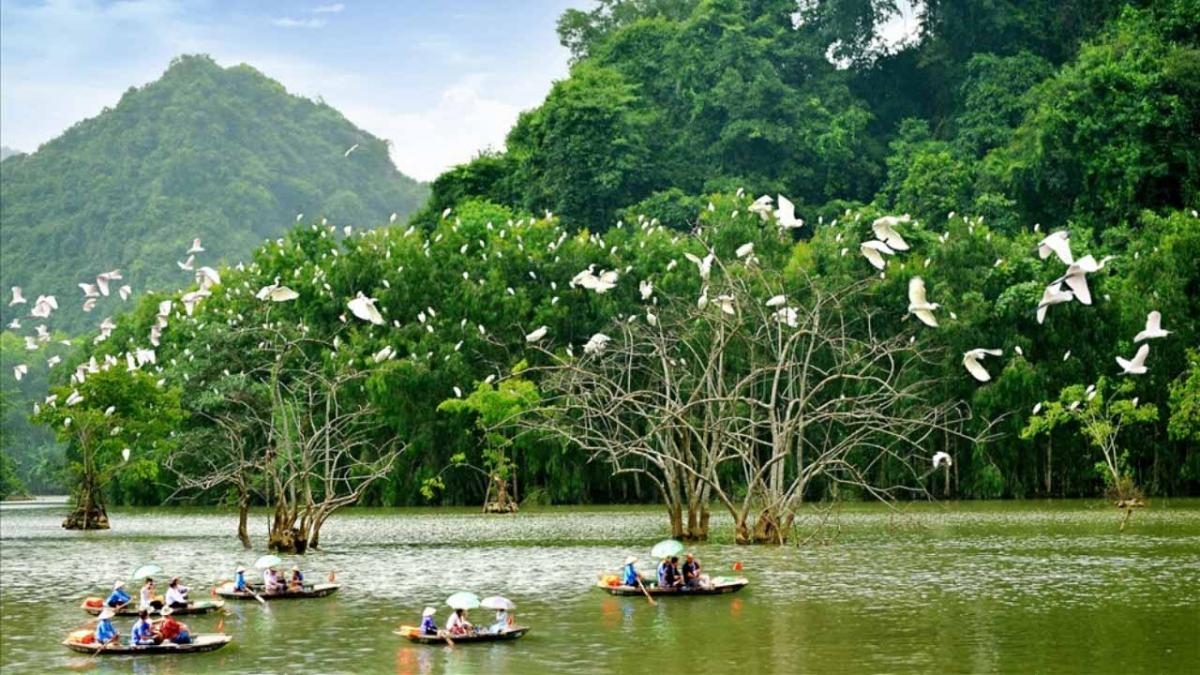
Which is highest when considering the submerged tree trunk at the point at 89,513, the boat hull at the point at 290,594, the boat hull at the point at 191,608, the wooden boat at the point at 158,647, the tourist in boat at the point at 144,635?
the submerged tree trunk at the point at 89,513

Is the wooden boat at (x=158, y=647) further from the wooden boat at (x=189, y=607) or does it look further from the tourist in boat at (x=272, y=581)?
Result: the tourist in boat at (x=272, y=581)

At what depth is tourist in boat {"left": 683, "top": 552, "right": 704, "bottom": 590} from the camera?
19719 mm

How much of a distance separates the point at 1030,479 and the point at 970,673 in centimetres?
2748

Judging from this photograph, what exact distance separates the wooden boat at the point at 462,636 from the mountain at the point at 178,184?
75666mm

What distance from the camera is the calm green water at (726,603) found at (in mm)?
14945

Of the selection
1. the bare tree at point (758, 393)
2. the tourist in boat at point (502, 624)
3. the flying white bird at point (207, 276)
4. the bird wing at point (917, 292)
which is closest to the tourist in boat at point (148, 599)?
the tourist in boat at point (502, 624)

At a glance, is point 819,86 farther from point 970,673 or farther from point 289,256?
point 970,673

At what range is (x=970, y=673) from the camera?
1361 cm

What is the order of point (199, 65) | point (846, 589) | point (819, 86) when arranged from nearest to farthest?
1. point (846, 589)
2. point (819, 86)
3. point (199, 65)

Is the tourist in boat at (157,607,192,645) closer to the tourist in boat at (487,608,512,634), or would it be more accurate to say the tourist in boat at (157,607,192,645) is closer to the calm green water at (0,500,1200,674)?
the calm green water at (0,500,1200,674)

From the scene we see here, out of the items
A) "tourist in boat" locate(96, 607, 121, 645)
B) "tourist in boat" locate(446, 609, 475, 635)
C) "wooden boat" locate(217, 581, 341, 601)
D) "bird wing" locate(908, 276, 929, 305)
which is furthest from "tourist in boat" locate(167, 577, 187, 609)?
"bird wing" locate(908, 276, 929, 305)

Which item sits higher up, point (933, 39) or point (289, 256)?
point (933, 39)

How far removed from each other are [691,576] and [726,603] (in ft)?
3.12

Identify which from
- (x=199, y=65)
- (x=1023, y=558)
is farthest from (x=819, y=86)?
(x=199, y=65)
